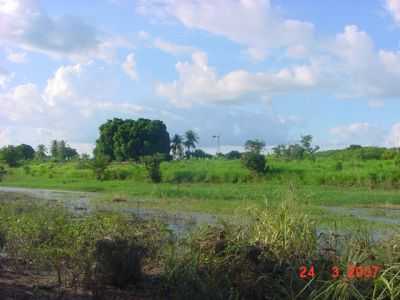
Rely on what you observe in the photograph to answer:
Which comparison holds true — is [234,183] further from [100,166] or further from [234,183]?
[100,166]

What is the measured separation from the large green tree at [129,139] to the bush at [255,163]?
2607cm

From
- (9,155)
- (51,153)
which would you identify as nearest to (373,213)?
(9,155)

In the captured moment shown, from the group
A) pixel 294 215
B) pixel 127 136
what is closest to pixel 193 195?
pixel 294 215

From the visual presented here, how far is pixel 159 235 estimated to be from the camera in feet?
28.5

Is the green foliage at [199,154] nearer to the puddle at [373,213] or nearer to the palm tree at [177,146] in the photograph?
the palm tree at [177,146]

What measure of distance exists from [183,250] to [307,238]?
1706mm

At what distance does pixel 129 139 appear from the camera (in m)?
69.4

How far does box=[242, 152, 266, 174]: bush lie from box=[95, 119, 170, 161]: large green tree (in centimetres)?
2607

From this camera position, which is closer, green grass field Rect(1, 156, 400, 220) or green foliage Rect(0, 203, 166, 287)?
green foliage Rect(0, 203, 166, 287)

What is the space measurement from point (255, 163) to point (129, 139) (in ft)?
93.5

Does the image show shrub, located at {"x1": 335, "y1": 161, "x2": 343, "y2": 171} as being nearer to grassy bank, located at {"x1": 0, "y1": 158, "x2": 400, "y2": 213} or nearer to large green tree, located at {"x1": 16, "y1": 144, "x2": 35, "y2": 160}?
grassy bank, located at {"x1": 0, "y1": 158, "x2": 400, "y2": 213}

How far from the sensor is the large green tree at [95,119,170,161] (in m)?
69.5

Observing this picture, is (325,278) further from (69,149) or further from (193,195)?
(69,149)
